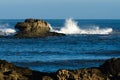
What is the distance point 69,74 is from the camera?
14195 mm

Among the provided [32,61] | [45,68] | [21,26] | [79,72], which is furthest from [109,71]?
[21,26]

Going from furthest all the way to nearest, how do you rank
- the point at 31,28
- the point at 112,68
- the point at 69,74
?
the point at 31,28
the point at 112,68
the point at 69,74

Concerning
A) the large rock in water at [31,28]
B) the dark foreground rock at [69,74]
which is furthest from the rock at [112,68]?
the large rock in water at [31,28]

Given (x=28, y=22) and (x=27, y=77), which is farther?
(x=28, y=22)

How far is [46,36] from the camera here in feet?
259

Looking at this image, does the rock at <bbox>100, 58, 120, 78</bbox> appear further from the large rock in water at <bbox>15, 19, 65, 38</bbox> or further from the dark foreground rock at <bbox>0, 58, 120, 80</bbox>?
the large rock in water at <bbox>15, 19, 65, 38</bbox>

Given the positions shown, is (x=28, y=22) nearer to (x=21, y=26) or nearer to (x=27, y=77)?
(x=21, y=26)

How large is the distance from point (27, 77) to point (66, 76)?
1.13m

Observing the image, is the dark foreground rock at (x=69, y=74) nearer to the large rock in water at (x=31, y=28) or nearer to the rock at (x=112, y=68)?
the rock at (x=112, y=68)

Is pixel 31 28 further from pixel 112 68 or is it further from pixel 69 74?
pixel 69 74

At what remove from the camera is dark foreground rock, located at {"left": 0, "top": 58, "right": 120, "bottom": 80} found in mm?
14156

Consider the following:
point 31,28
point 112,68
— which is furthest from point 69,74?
point 31,28

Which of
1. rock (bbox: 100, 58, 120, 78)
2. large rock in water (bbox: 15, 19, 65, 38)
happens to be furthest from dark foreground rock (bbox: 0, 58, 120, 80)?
large rock in water (bbox: 15, 19, 65, 38)

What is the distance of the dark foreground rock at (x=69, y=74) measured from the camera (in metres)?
14.2
